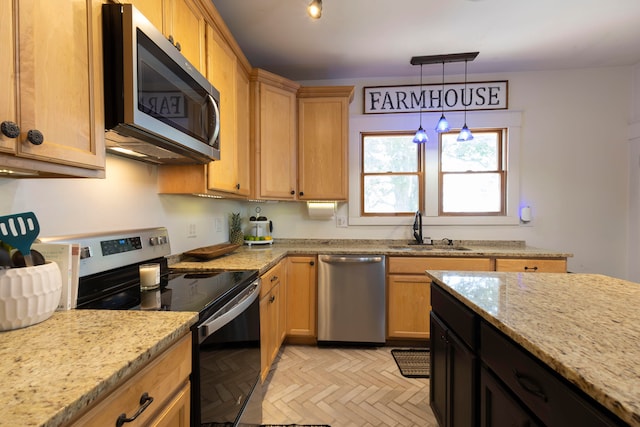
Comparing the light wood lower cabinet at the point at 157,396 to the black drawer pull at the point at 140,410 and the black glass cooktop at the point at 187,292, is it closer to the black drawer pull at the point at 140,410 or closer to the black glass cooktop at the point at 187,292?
the black drawer pull at the point at 140,410

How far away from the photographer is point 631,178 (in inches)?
112

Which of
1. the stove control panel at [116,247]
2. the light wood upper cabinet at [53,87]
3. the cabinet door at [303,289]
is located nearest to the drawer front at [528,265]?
the cabinet door at [303,289]

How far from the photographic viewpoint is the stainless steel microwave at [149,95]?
3.23ft

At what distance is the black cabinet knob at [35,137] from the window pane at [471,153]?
3.12 m

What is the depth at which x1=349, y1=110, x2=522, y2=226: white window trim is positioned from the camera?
2.98 meters

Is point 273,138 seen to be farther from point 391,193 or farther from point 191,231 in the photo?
point 391,193

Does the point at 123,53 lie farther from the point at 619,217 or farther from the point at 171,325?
the point at 619,217

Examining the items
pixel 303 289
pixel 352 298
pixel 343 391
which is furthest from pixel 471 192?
pixel 343 391

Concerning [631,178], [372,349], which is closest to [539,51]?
→ [631,178]

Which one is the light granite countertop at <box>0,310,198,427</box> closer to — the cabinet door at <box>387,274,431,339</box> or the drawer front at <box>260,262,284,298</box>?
the drawer front at <box>260,262,284,298</box>

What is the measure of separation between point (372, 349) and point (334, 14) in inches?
106

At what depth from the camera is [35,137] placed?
74 cm

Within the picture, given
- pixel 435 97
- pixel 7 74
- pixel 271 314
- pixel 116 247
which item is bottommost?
pixel 271 314

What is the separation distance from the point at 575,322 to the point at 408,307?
1.77m
